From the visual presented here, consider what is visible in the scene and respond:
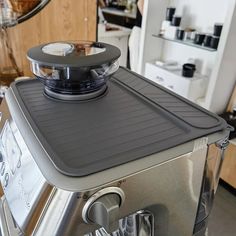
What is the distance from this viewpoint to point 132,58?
7.36ft

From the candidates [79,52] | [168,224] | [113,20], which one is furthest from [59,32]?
[113,20]

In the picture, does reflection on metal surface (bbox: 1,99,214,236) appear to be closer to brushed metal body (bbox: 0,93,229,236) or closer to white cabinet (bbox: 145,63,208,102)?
brushed metal body (bbox: 0,93,229,236)

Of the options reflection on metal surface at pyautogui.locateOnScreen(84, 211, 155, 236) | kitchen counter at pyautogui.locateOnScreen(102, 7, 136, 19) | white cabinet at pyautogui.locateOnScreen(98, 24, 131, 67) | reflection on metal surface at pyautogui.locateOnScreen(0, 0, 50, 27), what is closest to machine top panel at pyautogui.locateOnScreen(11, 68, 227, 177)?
reflection on metal surface at pyautogui.locateOnScreen(84, 211, 155, 236)

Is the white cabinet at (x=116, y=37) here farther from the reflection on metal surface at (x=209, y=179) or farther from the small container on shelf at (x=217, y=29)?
the reflection on metal surface at (x=209, y=179)

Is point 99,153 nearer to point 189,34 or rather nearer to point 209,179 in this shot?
point 209,179

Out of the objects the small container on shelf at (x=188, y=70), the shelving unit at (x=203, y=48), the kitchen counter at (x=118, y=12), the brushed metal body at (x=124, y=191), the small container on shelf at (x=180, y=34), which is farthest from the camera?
the kitchen counter at (x=118, y=12)

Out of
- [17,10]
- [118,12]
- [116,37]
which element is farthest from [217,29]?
[118,12]

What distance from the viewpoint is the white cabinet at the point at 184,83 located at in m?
1.49

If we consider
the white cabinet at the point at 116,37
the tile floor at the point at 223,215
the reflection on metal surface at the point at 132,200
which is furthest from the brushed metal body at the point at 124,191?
the white cabinet at the point at 116,37

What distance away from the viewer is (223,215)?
147cm

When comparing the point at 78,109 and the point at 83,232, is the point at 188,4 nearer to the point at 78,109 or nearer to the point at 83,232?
the point at 78,109

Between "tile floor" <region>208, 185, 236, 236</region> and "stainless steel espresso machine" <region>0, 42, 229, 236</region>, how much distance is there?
0.92 meters

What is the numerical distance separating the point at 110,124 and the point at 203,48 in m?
1.18

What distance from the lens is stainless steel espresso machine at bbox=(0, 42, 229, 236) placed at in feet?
1.28
